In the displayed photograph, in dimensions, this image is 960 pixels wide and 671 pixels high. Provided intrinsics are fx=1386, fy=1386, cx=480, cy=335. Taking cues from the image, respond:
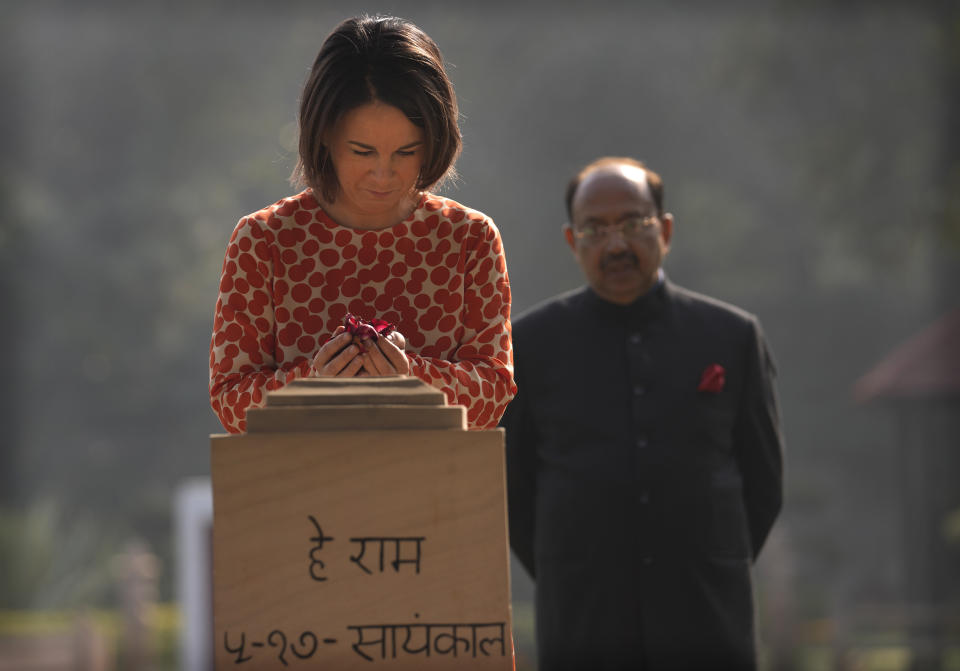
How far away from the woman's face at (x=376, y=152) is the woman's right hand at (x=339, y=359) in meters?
0.30

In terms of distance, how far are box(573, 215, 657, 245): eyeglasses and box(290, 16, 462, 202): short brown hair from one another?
173 centimetres

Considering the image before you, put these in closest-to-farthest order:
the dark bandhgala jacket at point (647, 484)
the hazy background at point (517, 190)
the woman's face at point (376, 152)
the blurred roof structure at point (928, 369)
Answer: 1. the woman's face at point (376, 152)
2. the dark bandhgala jacket at point (647, 484)
3. the blurred roof structure at point (928, 369)
4. the hazy background at point (517, 190)

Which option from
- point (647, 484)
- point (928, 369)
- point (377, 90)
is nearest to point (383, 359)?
point (377, 90)

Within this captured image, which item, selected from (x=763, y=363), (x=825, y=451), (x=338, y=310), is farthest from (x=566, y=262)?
(x=338, y=310)

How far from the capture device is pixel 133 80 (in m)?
22.9

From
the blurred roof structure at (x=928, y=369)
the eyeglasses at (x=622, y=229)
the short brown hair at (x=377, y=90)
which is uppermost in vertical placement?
the blurred roof structure at (x=928, y=369)

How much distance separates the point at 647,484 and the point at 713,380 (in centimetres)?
32

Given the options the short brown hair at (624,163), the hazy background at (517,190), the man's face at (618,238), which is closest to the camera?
the man's face at (618,238)

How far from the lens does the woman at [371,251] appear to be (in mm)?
1944

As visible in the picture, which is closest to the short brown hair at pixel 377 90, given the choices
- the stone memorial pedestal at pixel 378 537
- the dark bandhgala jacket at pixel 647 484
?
the stone memorial pedestal at pixel 378 537

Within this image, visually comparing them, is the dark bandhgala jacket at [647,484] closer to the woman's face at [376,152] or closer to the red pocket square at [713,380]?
the red pocket square at [713,380]

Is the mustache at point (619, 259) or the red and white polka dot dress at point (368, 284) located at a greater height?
the mustache at point (619, 259)

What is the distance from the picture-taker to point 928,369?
633 inches

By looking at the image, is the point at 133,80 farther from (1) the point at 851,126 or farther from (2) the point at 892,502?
(2) the point at 892,502
